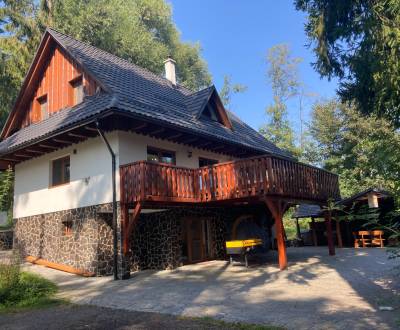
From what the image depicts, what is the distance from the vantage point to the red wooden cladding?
1150 centimetres

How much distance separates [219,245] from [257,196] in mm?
4908

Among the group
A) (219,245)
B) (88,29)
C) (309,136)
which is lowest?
(219,245)

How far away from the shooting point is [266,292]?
867cm

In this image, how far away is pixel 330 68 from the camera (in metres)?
14.0

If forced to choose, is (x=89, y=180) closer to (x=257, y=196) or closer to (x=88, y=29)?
(x=257, y=196)

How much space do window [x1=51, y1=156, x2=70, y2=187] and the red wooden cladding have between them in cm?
356

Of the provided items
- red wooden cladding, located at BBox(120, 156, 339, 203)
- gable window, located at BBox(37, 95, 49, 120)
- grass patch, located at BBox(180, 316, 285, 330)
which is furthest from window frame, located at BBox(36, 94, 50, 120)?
grass patch, located at BBox(180, 316, 285, 330)

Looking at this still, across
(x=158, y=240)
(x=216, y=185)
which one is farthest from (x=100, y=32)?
(x=216, y=185)

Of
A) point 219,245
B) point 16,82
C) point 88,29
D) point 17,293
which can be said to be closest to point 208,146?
point 219,245

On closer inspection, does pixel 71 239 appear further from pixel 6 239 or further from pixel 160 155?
pixel 6 239

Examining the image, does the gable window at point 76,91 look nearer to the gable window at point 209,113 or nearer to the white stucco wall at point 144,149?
the white stucco wall at point 144,149

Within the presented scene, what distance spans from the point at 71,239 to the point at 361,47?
11.8 metres

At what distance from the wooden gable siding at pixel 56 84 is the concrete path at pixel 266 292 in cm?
670

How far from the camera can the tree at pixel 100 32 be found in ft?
78.7
